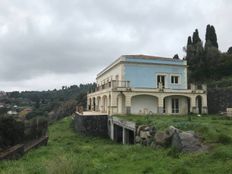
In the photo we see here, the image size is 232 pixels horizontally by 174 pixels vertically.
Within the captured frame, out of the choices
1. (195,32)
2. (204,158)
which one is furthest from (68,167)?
(195,32)

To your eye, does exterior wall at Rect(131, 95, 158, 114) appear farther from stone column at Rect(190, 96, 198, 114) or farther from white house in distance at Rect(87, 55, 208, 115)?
stone column at Rect(190, 96, 198, 114)

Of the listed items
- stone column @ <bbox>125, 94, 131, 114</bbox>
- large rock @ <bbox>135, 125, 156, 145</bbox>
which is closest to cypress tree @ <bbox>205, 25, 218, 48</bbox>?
stone column @ <bbox>125, 94, 131, 114</bbox>

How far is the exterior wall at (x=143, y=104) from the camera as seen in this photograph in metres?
30.8

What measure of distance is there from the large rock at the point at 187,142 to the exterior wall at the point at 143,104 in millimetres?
18144

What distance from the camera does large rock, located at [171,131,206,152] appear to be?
11383 mm

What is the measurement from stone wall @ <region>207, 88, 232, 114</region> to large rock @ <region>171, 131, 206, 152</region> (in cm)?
1817

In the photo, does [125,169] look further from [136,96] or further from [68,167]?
[136,96]

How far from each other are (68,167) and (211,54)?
129ft

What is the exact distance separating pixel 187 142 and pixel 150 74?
20927 mm

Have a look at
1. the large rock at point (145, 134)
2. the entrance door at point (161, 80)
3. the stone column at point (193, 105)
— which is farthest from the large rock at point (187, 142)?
the entrance door at point (161, 80)

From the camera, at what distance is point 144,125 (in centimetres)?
1736

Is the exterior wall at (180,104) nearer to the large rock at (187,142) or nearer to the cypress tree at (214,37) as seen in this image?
the large rock at (187,142)

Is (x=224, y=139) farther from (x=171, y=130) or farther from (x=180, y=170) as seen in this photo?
(x=180, y=170)

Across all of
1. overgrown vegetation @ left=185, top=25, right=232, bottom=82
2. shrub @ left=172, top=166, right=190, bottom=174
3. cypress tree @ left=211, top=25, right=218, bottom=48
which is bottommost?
shrub @ left=172, top=166, right=190, bottom=174
